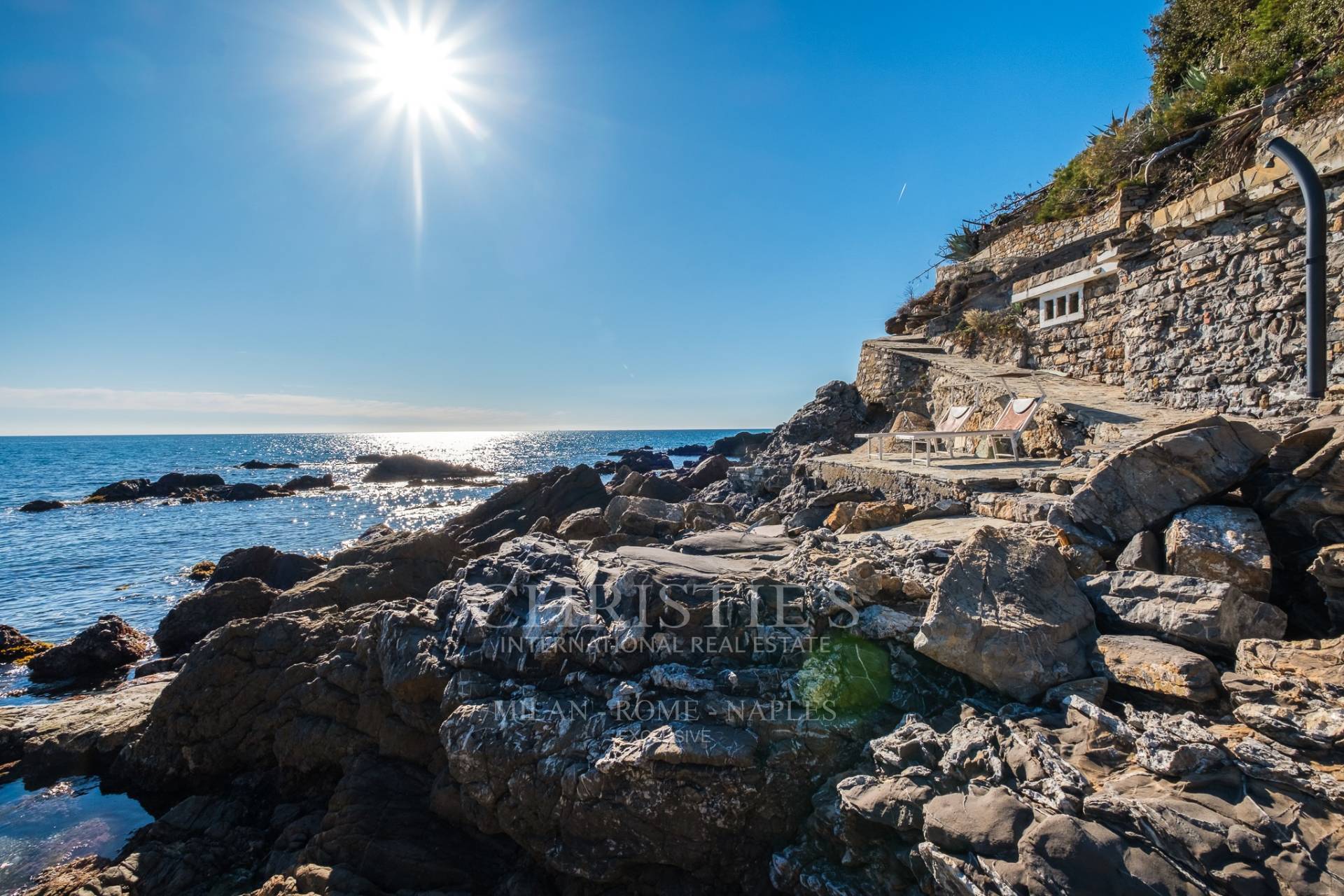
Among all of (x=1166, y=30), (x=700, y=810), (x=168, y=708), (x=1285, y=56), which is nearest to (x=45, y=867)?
(x=168, y=708)

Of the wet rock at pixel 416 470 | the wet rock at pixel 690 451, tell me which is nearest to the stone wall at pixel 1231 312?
the wet rock at pixel 416 470

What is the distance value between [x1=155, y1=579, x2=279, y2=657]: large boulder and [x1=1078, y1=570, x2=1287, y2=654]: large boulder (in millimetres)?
12837

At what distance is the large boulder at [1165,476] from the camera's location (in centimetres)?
464

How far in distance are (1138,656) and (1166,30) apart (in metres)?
18.5

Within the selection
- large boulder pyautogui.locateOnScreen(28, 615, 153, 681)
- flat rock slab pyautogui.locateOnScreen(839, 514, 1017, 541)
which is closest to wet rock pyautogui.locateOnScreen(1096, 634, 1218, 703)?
flat rock slab pyautogui.locateOnScreen(839, 514, 1017, 541)

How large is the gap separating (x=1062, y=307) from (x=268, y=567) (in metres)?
19.4

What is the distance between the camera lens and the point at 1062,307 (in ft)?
40.2

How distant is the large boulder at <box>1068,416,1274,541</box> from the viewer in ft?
15.2

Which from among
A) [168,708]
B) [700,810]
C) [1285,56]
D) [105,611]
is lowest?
[105,611]

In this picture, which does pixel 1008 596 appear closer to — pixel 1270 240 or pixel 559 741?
pixel 559 741

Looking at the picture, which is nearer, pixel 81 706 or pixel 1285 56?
pixel 81 706

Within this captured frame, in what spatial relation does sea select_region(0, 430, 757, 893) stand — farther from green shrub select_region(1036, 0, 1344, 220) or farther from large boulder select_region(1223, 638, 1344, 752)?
green shrub select_region(1036, 0, 1344, 220)

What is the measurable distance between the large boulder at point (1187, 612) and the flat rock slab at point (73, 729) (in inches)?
408

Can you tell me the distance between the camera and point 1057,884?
252 centimetres
